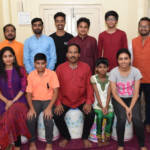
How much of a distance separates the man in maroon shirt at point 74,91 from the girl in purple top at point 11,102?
47 centimetres

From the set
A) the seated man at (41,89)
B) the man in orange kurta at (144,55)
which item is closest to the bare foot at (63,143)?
the seated man at (41,89)

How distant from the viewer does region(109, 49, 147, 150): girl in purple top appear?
2.57 m

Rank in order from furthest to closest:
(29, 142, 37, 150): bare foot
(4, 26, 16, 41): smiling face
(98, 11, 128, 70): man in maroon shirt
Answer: (4, 26, 16, 41): smiling face → (98, 11, 128, 70): man in maroon shirt → (29, 142, 37, 150): bare foot

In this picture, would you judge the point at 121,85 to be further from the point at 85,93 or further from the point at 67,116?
the point at 67,116

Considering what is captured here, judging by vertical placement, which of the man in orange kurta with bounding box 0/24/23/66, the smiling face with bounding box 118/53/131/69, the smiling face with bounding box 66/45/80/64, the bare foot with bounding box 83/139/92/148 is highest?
the man in orange kurta with bounding box 0/24/23/66

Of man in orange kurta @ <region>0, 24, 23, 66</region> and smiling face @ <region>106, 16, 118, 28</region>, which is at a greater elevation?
smiling face @ <region>106, 16, 118, 28</region>

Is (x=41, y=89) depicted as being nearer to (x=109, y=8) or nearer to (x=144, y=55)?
(x=144, y=55)

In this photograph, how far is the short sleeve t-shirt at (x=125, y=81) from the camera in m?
2.71

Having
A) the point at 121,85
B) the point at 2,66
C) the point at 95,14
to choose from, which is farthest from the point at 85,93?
the point at 95,14

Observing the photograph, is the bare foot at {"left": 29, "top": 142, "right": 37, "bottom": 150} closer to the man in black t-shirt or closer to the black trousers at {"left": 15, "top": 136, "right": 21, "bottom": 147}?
the black trousers at {"left": 15, "top": 136, "right": 21, "bottom": 147}

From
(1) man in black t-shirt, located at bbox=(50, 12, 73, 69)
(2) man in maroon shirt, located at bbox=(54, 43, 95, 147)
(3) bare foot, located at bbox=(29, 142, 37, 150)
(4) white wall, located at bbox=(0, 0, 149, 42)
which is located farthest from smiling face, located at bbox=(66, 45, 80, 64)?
(4) white wall, located at bbox=(0, 0, 149, 42)

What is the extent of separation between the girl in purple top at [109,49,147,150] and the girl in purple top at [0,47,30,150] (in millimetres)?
1183

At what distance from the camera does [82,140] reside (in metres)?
2.88

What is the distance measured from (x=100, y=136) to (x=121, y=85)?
75 cm
